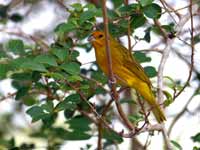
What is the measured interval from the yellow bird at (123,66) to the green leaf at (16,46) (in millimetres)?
613

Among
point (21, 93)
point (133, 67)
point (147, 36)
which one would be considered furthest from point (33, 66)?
point (133, 67)

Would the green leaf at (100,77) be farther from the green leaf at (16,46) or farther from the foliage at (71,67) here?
the green leaf at (16,46)

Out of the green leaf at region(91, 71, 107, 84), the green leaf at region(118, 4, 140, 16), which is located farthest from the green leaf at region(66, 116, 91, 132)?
the green leaf at region(118, 4, 140, 16)

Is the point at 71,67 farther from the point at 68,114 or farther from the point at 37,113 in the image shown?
the point at 68,114

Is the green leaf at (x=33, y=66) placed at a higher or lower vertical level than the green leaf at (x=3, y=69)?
lower

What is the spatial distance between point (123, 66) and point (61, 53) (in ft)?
3.47

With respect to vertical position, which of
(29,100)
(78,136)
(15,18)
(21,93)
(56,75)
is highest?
(15,18)

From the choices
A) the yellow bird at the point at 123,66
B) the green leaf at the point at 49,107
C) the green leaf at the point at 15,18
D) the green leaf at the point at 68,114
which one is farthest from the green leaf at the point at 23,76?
the green leaf at the point at 15,18

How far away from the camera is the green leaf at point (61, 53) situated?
310cm

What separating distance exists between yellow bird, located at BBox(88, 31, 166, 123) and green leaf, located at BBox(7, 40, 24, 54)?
0.61 metres

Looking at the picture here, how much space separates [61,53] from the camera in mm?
3133

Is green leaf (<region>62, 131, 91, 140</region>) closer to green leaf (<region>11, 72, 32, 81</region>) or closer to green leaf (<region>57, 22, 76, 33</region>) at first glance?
green leaf (<region>11, 72, 32, 81</region>)

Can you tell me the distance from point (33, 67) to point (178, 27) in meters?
0.99

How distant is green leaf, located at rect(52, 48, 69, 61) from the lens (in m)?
3.10
